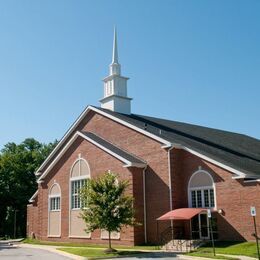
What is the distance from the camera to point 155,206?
99.3ft

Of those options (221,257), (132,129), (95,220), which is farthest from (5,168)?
(221,257)

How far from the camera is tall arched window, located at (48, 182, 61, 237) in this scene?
124 feet

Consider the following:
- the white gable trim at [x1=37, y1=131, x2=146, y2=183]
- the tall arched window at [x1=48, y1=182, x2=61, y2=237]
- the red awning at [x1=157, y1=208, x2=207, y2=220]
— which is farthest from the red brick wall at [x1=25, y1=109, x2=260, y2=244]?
the red awning at [x1=157, y1=208, x2=207, y2=220]

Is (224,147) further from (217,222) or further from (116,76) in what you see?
(116,76)

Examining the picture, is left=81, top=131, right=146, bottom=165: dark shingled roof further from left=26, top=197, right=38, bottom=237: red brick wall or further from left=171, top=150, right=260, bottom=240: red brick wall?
left=26, top=197, right=38, bottom=237: red brick wall

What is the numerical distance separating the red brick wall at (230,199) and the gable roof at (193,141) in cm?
55

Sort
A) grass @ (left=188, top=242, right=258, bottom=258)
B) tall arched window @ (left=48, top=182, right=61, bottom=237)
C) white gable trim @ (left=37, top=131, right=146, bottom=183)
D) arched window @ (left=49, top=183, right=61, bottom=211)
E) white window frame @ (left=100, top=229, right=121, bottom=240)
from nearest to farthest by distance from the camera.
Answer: grass @ (left=188, top=242, right=258, bottom=258), white window frame @ (left=100, top=229, right=121, bottom=240), white gable trim @ (left=37, top=131, right=146, bottom=183), tall arched window @ (left=48, top=182, right=61, bottom=237), arched window @ (left=49, top=183, right=61, bottom=211)

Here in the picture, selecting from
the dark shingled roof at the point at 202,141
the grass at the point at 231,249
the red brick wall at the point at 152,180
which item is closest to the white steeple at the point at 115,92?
the dark shingled roof at the point at 202,141

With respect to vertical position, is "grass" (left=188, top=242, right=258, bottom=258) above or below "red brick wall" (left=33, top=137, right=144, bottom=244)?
below

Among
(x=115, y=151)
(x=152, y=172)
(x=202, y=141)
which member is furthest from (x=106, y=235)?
(x=202, y=141)

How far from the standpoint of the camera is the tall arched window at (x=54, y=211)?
37.7m

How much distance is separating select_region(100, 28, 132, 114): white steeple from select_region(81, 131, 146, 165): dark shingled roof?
141 inches

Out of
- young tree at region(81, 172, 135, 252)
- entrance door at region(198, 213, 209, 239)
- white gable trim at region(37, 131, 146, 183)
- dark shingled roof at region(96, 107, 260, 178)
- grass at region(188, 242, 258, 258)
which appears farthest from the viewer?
white gable trim at region(37, 131, 146, 183)

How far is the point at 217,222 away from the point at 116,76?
1742 cm
